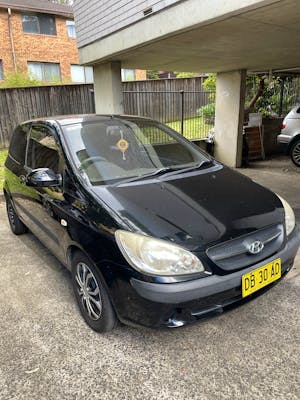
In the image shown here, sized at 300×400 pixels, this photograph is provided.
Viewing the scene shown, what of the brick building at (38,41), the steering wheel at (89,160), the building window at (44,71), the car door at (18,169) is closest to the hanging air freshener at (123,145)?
the steering wheel at (89,160)

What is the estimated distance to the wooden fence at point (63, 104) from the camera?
9.34 metres

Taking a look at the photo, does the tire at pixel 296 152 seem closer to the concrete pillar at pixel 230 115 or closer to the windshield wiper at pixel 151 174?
the concrete pillar at pixel 230 115

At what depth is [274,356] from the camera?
2.04 metres

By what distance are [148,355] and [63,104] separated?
925 centimetres

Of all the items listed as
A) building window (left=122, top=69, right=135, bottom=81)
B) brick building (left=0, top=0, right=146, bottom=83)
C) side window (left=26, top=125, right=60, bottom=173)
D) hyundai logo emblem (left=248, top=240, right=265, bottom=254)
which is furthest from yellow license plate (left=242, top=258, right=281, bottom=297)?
building window (left=122, top=69, right=135, bottom=81)

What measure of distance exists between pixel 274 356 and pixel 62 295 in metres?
1.81

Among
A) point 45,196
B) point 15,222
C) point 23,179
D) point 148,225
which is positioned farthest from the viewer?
point 15,222

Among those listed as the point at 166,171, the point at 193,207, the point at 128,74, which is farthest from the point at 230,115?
the point at 128,74

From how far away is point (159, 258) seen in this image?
180 centimetres

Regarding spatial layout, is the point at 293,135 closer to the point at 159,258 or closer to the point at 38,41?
the point at 159,258

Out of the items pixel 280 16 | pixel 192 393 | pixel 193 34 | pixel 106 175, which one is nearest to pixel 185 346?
pixel 192 393

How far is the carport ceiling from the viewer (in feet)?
12.2

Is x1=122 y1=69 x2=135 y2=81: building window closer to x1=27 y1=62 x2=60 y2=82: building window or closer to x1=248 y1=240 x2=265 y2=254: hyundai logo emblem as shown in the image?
x1=27 y1=62 x2=60 y2=82: building window

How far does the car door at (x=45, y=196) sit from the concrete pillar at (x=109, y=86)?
140 inches
